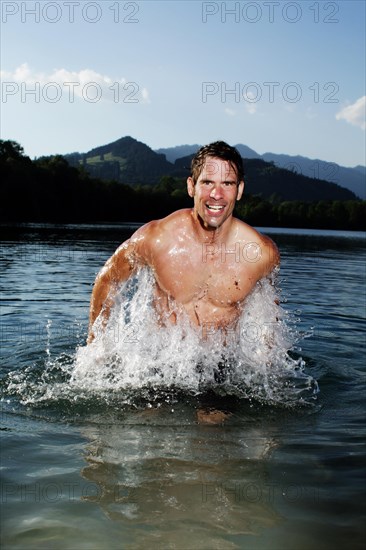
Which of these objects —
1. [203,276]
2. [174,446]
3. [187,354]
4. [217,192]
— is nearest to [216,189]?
[217,192]

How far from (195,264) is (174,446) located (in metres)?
2.16

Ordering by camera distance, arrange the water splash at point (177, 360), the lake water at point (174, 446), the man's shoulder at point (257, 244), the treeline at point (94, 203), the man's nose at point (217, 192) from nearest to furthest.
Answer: the lake water at point (174, 446)
the man's nose at point (217, 192)
the water splash at point (177, 360)
the man's shoulder at point (257, 244)
the treeline at point (94, 203)

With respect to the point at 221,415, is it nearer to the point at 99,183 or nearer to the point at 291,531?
the point at 291,531

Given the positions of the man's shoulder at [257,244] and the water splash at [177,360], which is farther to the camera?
the man's shoulder at [257,244]

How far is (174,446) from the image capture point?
4332mm

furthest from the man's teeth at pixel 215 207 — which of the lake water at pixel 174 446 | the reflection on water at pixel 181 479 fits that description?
the reflection on water at pixel 181 479

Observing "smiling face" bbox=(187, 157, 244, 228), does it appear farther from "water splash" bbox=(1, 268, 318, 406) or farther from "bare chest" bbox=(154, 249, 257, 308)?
"water splash" bbox=(1, 268, 318, 406)

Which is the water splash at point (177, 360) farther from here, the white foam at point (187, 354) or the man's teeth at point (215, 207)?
the man's teeth at point (215, 207)

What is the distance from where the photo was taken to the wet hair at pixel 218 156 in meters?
5.53

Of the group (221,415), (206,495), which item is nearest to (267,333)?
(221,415)

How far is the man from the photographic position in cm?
588

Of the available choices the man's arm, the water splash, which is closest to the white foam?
the water splash

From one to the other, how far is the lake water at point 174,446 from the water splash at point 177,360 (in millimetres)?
21

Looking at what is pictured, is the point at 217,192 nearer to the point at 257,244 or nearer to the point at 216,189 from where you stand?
the point at 216,189
